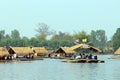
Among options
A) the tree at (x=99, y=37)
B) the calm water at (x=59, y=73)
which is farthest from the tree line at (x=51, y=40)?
the calm water at (x=59, y=73)

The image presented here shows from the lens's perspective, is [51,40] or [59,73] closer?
[59,73]

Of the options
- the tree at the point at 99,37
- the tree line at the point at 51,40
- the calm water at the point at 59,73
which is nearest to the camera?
the calm water at the point at 59,73

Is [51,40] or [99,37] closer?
[51,40]

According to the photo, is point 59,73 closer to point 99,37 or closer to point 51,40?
point 51,40

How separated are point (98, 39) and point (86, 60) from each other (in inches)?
4514

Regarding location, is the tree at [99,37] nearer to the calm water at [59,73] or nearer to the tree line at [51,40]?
the tree line at [51,40]

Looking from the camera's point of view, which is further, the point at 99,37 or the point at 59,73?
the point at 99,37

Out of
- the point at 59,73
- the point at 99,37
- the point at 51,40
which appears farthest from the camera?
the point at 99,37

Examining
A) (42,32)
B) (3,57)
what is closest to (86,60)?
(3,57)

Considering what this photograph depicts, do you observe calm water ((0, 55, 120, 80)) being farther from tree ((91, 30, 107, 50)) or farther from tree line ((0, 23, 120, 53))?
tree ((91, 30, 107, 50))

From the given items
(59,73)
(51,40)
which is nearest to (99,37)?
(51,40)

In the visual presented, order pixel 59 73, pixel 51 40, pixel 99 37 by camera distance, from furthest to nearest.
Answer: pixel 99 37, pixel 51 40, pixel 59 73

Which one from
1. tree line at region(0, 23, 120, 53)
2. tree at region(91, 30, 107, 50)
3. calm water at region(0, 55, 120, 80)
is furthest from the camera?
tree at region(91, 30, 107, 50)

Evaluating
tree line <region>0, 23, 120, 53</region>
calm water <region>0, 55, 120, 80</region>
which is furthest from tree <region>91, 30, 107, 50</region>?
calm water <region>0, 55, 120, 80</region>
